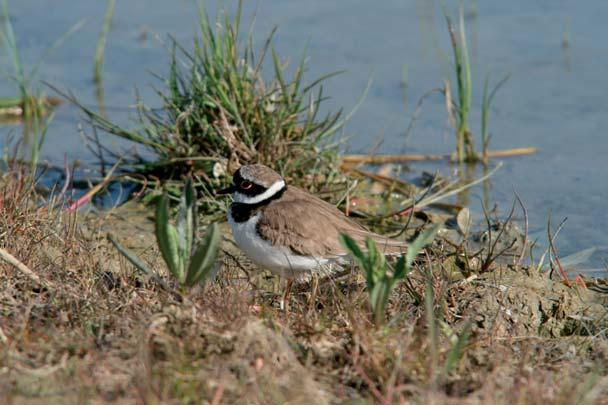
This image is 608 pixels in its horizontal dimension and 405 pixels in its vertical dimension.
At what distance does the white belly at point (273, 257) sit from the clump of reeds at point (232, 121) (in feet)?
4.31

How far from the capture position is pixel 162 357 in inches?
141

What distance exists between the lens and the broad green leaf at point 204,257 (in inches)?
156

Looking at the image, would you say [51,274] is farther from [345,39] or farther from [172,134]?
[345,39]

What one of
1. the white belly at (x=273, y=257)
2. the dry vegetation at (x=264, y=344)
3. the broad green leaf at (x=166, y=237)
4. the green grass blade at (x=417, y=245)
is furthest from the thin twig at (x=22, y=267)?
the green grass blade at (x=417, y=245)

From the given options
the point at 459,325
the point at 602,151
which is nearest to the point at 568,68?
the point at 602,151

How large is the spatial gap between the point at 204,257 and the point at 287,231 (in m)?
1.13

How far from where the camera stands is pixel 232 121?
6.59m

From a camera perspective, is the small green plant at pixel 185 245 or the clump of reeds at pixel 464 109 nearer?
the small green plant at pixel 185 245

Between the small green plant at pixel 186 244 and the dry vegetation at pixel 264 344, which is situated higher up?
the small green plant at pixel 186 244

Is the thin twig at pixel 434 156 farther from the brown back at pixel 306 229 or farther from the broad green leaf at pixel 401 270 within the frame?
the broad green leaf at pixel 401 270

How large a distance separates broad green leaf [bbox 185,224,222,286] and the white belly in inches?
38.7

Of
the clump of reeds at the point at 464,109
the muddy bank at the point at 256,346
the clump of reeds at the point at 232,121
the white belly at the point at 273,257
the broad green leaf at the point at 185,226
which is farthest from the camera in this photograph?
the clump of reeds at the point at 464,109

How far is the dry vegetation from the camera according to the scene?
133 inches

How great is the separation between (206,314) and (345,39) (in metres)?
6.04
